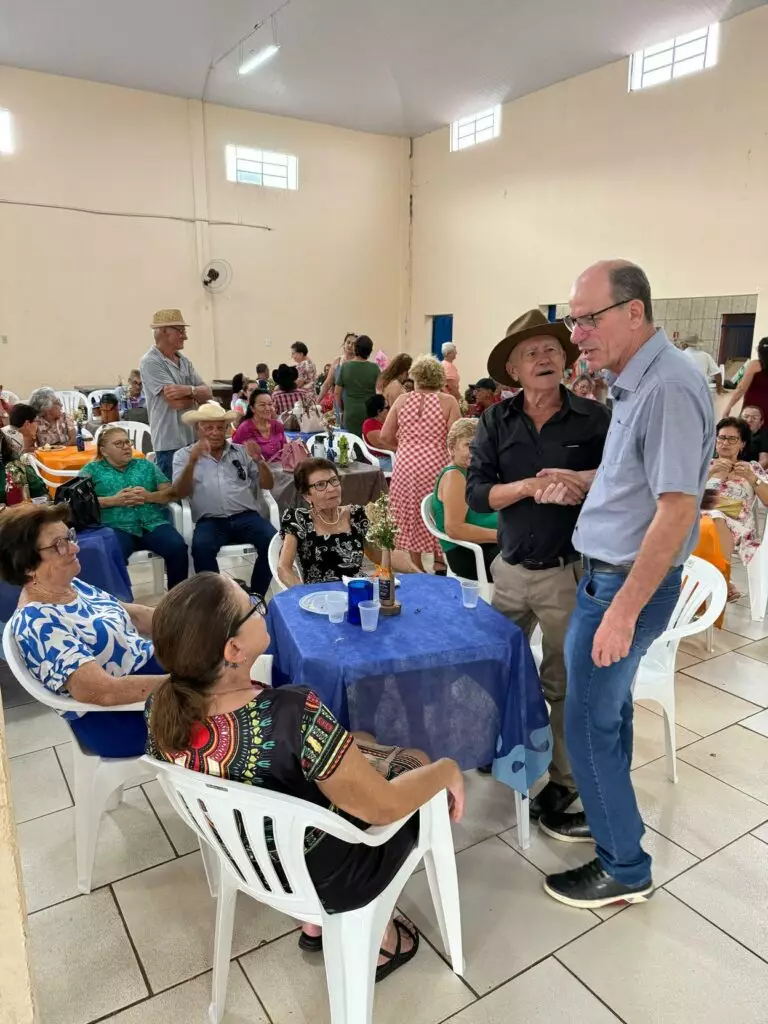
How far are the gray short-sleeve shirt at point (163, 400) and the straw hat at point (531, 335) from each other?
2.40m

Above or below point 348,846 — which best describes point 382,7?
above

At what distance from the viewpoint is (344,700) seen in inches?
67.0

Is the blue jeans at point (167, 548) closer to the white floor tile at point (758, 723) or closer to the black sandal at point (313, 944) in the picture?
the black sandal at point (313, 944)

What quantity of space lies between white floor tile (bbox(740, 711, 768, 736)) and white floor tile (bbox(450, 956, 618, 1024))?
4.77 ft

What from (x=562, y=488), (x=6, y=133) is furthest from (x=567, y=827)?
(x=6, y=133)

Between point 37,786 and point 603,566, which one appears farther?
point 37,786

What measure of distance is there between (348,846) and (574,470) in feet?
3.84

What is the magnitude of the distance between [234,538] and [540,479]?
224 cm

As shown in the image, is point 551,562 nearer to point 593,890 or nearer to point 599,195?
point 593,890

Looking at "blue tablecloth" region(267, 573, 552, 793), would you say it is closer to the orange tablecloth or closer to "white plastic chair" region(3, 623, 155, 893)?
"white plastic chair" region(3, 623, 155, 893)

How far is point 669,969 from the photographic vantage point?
158 centimetres

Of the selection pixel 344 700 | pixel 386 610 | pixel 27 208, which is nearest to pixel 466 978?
pixel 344 700

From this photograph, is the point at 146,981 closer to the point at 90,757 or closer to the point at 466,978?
the point at 90,757

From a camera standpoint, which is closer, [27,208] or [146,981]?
[146,981]
